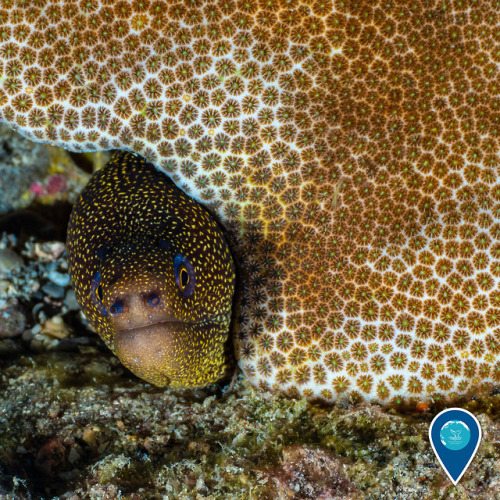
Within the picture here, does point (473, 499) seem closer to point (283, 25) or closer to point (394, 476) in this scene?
point (394, 476)

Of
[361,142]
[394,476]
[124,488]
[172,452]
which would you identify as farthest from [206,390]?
[361,142]

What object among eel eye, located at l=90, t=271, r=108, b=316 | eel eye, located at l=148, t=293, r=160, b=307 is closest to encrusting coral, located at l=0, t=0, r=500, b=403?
eel eye, located at l=90, t=271, r=108, b=316

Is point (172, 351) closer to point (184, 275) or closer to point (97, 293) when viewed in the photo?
point (184, 275)

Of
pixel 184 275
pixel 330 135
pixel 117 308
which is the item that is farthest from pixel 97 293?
pixel 330 135

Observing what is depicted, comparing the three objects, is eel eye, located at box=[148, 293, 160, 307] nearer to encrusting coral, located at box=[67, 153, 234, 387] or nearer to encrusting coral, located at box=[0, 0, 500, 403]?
encrusting coral, located at box=[67, 153, 234, 387]

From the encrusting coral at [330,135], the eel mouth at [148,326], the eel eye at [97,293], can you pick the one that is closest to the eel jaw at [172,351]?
the eel mouth at [148,326]
